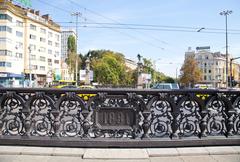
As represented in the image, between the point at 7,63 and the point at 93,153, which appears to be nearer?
the point at 93,153

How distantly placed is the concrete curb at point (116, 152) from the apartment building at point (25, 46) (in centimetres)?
4392

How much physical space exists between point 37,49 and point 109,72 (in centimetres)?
1938

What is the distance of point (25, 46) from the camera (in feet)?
196

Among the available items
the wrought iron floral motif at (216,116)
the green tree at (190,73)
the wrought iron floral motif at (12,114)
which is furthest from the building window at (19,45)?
the wrought iron floral motif at (216,116)

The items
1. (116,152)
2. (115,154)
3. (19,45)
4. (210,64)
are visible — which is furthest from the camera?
(210,64)

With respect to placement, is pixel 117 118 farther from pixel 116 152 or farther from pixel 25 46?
pixel 25 46

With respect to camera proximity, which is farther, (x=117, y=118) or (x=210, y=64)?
(x=210, y=64)

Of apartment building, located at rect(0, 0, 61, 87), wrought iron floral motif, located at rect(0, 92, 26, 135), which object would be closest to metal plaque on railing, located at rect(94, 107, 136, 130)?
wrought iron floral motif, located at rect(0, 92, 26, 135)

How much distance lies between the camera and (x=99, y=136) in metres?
5.27

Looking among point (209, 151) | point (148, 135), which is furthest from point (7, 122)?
point (209, 151)

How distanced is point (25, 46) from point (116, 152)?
197 ft

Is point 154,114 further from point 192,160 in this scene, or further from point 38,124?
point 38,124

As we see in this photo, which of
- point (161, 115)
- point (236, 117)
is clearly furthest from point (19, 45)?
point (236, 117)

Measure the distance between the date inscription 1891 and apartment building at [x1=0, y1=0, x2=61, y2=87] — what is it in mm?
44041
